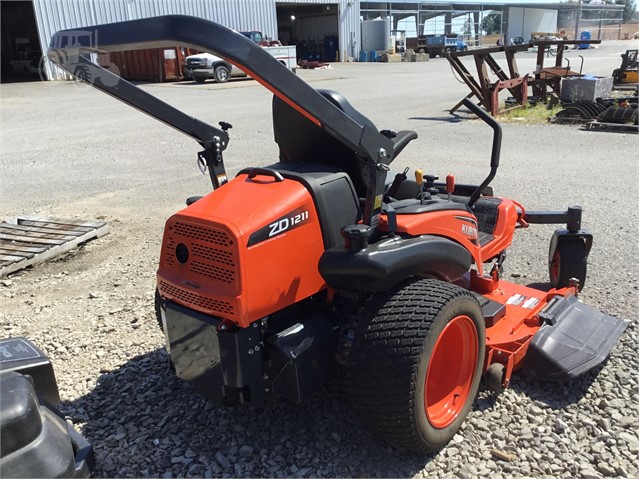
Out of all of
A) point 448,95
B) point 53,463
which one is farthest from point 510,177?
point 448,95

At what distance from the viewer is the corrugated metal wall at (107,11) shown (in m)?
24.7

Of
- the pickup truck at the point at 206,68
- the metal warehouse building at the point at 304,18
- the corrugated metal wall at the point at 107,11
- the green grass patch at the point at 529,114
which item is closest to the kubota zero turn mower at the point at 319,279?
the green grass patch at the point at 529,114

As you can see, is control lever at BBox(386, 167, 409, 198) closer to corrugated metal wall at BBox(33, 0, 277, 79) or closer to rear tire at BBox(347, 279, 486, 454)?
rear tire at BBox(347, 279, 486, 454)

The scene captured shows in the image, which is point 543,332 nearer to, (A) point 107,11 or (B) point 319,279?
(B) point 319,279

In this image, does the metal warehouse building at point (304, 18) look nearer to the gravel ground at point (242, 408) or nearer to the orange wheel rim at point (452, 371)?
the gravel ground at point (242, 408)

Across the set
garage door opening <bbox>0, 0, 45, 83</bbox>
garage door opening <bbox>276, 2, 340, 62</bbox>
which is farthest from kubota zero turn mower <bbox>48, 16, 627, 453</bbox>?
garage door opening <bbox>276, 2, 340, 62</bbox>

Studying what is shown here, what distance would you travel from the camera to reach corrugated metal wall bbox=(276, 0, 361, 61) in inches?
1458

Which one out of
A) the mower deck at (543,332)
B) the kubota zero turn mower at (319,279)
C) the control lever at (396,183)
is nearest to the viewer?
the kubota zero turn mower at (319,279)

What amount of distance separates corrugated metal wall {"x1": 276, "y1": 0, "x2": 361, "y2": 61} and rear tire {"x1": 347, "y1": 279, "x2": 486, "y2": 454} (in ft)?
121

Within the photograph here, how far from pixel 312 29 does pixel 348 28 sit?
144 inches

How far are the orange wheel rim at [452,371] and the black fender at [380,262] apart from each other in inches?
13.2

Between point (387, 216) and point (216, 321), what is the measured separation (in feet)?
2.82

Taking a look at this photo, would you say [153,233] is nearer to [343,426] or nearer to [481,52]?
[343,426]

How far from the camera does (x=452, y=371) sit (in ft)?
8.74
